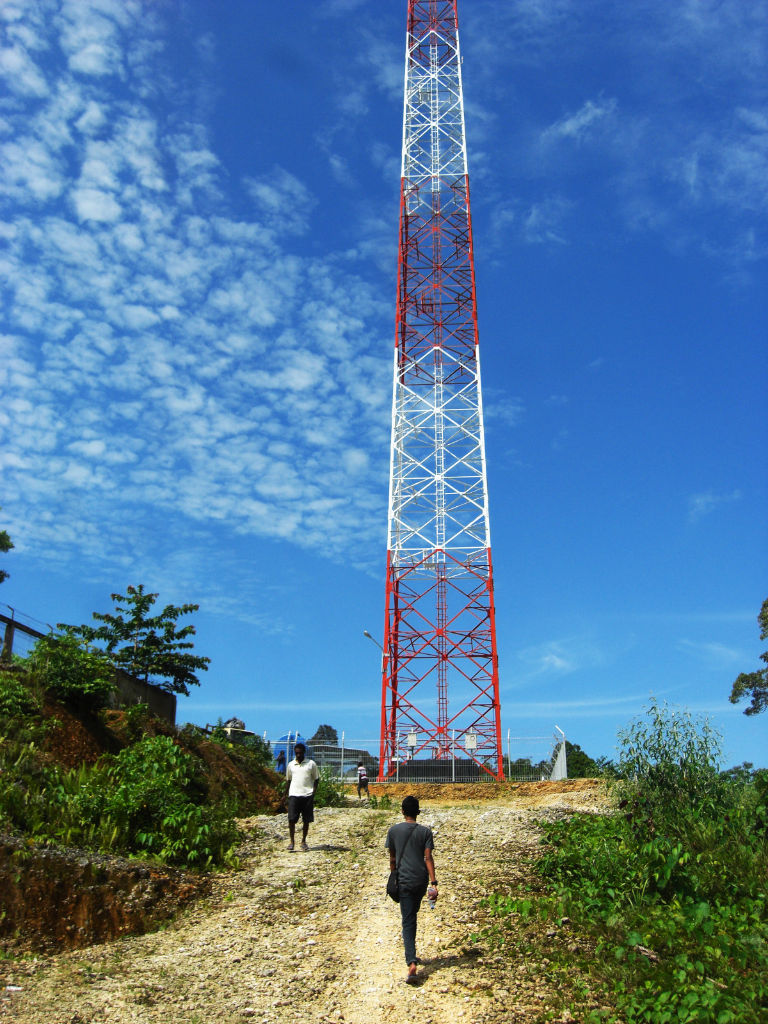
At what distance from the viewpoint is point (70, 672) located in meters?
13.7

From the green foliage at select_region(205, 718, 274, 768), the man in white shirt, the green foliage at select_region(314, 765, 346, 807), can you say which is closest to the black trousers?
the man in white shirt

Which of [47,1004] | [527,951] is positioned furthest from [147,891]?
[527,951]

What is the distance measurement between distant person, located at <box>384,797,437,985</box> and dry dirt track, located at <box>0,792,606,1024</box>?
0.42 metres

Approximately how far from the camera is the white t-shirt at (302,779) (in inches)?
464

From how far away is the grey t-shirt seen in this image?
7391mm

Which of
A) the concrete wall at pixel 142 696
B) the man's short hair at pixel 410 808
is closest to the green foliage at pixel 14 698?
the concrete wall at pixel 142 696

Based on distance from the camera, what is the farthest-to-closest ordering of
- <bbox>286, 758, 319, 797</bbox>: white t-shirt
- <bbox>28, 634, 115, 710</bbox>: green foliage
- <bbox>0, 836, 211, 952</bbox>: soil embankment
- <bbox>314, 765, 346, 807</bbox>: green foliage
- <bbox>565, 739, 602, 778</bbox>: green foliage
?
<bbox>565, 739, 602, 778</bbox>: green foliage < <bbox>314, 765, 346, 807</bbox>: green foliage < <bbox>28, 634, 115, 710</bbox>: green foliage < <bbox>286, 758, 319, 797</bbox>: white t-shirt < <bbox>0, 836, 211, 952</bbox>: soil embankment

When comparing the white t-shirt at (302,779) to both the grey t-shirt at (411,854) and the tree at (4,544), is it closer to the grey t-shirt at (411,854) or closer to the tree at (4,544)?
the grey t-shirt at (411,854)

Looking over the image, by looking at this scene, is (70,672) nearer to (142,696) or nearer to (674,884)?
(142,696)

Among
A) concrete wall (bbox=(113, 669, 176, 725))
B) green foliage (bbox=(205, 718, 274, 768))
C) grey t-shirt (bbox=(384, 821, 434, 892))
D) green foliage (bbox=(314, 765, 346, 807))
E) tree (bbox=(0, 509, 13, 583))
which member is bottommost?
grey t-shirt (bbox=(384, 821, 434, 892))

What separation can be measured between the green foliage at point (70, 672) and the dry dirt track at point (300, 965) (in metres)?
4.32

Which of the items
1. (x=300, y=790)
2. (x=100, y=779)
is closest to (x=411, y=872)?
(x=300, y=790)

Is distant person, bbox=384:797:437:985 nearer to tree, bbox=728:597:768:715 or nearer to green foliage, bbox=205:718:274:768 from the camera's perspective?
green foliage, bbox=205:718:274:768

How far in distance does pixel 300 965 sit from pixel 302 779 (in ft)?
12.5
